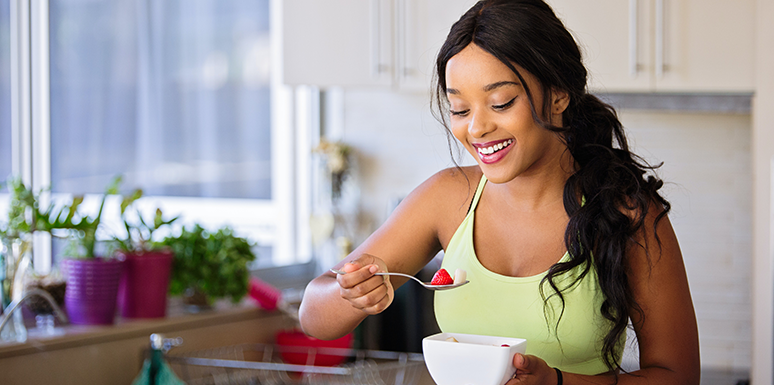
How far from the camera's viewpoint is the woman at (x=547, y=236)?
3.57 ft

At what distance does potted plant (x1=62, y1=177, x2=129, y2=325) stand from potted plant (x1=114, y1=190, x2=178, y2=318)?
0.06 metres

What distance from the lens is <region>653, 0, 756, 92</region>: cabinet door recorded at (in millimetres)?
2205

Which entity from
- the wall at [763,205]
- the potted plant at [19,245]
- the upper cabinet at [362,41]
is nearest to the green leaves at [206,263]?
the potted plant at [19,245]

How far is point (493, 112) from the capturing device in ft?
3.58

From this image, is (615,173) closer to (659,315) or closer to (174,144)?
(659,315)

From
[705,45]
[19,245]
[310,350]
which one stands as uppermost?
[705,45]

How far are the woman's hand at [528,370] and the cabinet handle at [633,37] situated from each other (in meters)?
1.57

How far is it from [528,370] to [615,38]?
163cm

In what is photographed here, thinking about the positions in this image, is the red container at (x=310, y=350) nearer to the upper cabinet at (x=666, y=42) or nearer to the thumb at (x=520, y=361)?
the upper cabinet at (x=666, y=42)

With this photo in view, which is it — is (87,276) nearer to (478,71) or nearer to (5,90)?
(5,90)

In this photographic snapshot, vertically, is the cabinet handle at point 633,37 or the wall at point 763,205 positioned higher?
the cabinet handle at point 633,37

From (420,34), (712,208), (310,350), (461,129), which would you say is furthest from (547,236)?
(712,208)

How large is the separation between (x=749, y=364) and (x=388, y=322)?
1.23m

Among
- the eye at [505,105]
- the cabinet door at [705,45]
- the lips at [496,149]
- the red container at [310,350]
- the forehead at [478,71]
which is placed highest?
the cabinet door at [705,45]
